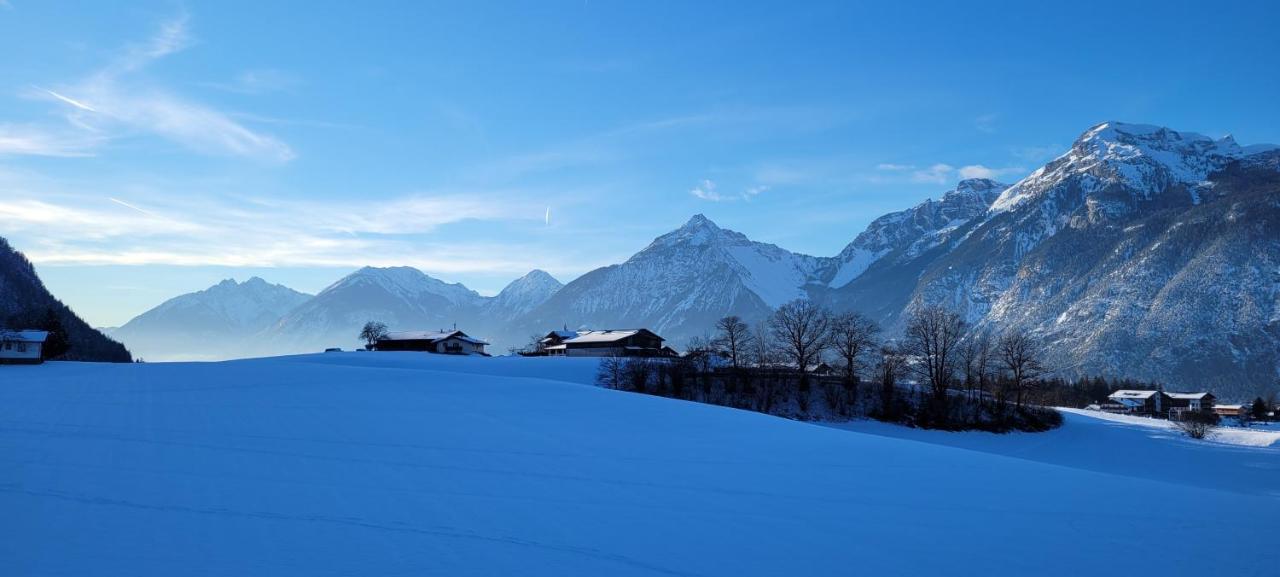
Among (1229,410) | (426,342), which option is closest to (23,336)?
(426,342)

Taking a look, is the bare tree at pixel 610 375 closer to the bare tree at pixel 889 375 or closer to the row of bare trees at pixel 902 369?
the row of bare trees at pixel 902 369

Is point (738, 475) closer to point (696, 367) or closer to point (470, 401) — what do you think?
point (470, 401)

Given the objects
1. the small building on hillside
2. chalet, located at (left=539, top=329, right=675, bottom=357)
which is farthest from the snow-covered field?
the small building on hillside

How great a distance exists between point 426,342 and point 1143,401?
142954 millimetres

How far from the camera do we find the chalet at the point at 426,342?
117 m

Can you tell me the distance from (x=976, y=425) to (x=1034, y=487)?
54.5m

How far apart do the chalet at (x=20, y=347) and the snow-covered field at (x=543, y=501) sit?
151 feet

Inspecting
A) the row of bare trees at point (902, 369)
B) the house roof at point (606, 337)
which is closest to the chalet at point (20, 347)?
the row of bare trees at point (902, 369)

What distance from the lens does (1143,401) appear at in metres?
148

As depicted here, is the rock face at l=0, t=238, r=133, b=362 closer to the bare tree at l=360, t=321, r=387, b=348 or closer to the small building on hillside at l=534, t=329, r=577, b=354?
the bare tree at l=360, t=321, r=387, b=348

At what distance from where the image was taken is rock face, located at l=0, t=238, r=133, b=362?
140212 millimetres

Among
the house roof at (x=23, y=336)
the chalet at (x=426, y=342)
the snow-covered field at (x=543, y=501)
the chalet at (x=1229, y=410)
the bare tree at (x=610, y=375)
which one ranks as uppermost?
the chalet at (x=426, y=342)

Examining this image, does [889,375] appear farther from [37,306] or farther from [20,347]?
[37,306]

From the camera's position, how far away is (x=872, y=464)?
78.5ft
